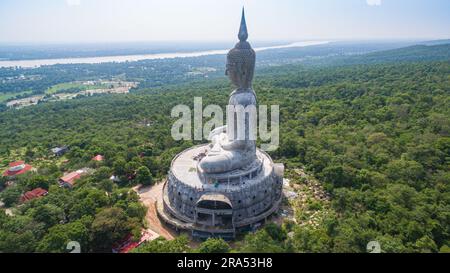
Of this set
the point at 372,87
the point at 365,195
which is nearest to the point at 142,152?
the point at 365,195

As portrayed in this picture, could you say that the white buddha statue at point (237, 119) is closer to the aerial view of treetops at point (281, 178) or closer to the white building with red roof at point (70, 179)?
the aerial view of treetops at point (281, 178)

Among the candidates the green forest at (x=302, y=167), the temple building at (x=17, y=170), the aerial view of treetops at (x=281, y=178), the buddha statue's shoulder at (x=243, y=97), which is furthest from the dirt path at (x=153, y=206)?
the temple building at (x=17, y=170)

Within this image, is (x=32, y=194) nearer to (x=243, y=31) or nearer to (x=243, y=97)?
(x=243, y=97)

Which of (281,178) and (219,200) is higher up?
(219,200)

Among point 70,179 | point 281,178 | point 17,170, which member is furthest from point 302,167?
point 17,170

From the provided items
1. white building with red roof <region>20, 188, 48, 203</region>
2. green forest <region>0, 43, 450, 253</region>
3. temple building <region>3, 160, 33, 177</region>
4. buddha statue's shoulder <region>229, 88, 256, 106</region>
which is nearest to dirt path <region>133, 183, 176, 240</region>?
green forest <region>0, 43, 450, 253</region>
